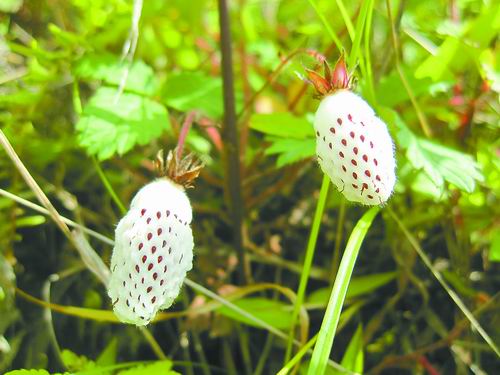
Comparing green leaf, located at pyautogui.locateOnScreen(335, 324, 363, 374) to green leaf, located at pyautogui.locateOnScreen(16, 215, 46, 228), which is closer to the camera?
green leaf, located at pyautogui.locateOnScreen(335, 324, 363, 374)

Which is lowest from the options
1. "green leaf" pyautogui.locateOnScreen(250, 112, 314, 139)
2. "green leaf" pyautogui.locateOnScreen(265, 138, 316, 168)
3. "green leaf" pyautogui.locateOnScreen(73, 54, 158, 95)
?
"green leaf" pyautogui.locateOnScreen(265, 138, 316, 168)

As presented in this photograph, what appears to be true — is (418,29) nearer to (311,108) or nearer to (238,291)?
(311,108)

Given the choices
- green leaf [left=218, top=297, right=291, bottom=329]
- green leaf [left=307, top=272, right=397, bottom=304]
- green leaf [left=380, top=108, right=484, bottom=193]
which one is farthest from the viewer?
green leaf [left=307, top=272, right=397, bottom=304]

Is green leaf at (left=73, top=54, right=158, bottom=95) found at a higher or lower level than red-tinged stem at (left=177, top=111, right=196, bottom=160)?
higher

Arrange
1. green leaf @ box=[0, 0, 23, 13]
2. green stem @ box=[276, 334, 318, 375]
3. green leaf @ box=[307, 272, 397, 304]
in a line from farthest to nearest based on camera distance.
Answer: green leaf @ box=[0, 0, 23, 13], green leaf @ box=[307, 272, 397, 304], green stem @ box=[276, 334, 318, 375]

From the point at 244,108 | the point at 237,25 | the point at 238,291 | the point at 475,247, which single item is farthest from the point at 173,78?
the point at 475,247

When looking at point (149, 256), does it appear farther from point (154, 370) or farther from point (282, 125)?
point (282, 125)

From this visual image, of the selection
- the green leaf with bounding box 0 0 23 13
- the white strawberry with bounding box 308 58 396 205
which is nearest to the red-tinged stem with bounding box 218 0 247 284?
A: the white strawberry with bounding box 308 58 396 205

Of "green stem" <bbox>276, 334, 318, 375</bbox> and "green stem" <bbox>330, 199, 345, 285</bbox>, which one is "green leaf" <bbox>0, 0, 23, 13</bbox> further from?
"green stem" <bbox>276, 334, 318, 375</bbox>
